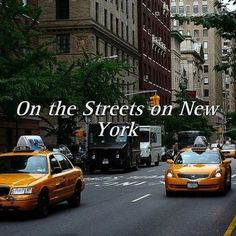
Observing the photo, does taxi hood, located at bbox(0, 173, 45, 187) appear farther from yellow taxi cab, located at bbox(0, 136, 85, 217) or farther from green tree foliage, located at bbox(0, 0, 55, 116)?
green tree foliage, located at bbox(0, 0, 55, 116)

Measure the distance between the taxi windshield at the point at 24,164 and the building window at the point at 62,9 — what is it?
47.8 m

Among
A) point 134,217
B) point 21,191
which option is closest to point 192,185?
point 134,217

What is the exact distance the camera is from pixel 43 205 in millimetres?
14062

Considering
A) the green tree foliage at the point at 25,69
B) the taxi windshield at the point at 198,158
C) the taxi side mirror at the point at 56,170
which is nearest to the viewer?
the taxi side mirror at the point at 56,170

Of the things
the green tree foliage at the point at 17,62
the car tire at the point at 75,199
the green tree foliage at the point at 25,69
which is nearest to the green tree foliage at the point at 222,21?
the car tire at the point at 75,199

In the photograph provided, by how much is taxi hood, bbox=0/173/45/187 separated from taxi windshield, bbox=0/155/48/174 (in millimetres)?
355

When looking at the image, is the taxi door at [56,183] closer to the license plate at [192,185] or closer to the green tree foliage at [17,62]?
the license plate at [192,185]

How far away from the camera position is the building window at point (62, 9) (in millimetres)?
61656

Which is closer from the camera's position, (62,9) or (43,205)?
(43,205)

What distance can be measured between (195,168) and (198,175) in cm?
38

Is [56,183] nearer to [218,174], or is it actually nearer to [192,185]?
[192,185]

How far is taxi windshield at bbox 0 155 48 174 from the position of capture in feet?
47.7

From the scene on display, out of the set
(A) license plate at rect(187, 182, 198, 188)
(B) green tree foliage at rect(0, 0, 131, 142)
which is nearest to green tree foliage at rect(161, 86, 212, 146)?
(B) green tree foliage at rect(0, 0, 131, 142)

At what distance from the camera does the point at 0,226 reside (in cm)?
1284
